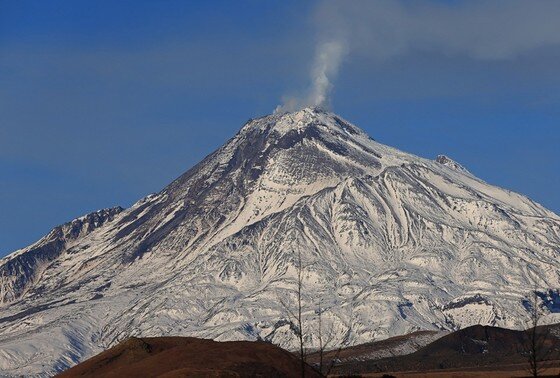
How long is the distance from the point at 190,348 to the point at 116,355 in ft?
44.6

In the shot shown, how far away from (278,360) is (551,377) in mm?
30245

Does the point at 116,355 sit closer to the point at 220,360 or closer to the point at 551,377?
the point at 220,360

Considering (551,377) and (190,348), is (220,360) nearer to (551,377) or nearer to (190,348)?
(190,348)

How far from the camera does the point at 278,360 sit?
15738cm

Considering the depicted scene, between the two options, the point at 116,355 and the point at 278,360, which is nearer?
the point at 278,360

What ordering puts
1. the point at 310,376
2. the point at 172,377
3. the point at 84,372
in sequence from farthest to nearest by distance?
the point at 84,372 < the point at 310,376 < the point at 172,377

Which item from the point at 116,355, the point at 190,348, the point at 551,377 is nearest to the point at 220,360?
the point at 190,348

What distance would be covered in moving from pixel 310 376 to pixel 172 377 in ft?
57.4

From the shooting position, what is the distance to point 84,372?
541 ft

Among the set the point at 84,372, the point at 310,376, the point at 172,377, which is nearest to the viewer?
the point at 172,377

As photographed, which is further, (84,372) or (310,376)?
(84,372)

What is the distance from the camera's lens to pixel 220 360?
→ 151250 millimetres

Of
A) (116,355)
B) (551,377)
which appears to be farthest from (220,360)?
(551,377)

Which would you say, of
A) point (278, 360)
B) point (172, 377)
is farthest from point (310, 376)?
point (172, 377)
